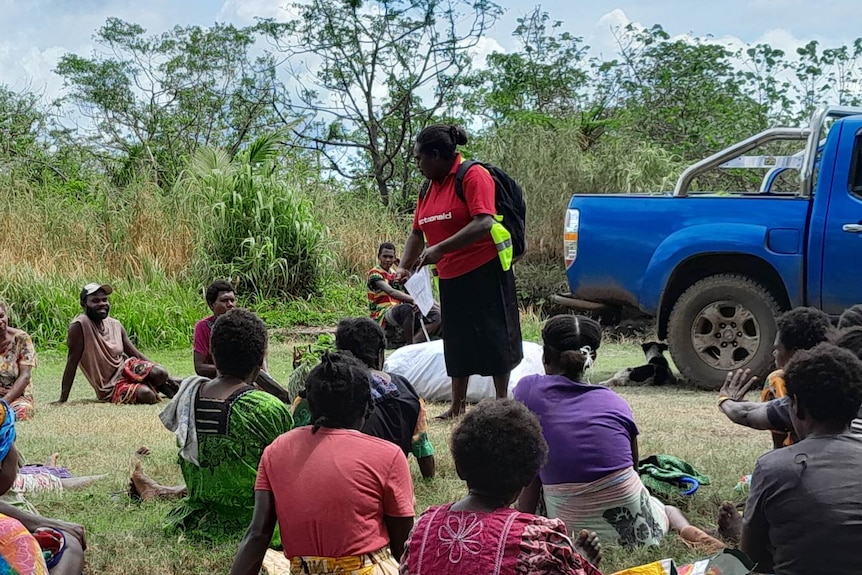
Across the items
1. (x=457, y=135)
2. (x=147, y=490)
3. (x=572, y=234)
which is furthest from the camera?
(x=572, y=234)

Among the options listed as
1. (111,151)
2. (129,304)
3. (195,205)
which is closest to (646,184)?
(195,205)

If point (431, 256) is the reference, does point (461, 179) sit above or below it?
above

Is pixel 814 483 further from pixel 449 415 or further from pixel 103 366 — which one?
pixel 103 366

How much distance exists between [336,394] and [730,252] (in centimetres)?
585

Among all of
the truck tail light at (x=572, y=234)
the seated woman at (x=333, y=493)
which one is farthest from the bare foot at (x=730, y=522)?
the truck tail light at (x=572, y=234)

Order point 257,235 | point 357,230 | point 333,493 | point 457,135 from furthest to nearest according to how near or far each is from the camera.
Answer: point 357,230 < point 257,235 < point 457,135 < point 333,493

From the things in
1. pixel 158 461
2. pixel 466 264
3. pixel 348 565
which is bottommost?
pixel 158 461

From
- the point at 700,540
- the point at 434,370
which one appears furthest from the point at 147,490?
the point at 434,370

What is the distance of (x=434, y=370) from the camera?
8219mm

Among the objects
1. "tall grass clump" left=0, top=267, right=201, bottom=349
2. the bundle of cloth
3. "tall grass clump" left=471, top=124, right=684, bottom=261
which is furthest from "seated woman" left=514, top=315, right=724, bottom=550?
"tall grass clump" left=471, top=124, right=684, bottom=261

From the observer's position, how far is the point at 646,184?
1571 cm

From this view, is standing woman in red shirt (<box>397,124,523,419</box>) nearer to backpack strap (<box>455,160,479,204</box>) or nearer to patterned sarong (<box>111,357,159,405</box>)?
backpack strap (<box>455,160,479,204</box>)

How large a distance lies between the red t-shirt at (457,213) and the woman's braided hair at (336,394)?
300cm

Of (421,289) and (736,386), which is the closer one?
(736,386)
